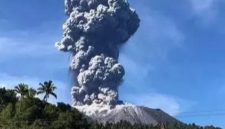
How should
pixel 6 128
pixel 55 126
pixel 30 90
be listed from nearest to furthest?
pixel 6 128, pixel 55 126, pixel 30 90

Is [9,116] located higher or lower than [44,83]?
lower

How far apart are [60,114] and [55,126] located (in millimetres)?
8283

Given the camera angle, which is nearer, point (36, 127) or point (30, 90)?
point (36, 127)

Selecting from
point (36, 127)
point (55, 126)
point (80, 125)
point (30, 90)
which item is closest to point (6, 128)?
point (36, 127)

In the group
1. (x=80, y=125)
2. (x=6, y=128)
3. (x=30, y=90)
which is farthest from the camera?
(x=30, y=90)

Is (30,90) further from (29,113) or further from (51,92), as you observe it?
(29,113)

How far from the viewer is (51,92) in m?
196

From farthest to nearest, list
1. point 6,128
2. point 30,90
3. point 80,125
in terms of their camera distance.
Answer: point 30,90 < point 80,125 < point 6,128

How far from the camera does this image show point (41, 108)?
170500 mm

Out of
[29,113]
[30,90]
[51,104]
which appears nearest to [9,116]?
[29,113]

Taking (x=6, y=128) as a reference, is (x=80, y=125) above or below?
above

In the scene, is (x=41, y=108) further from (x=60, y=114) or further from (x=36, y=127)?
(x=36, y=127)

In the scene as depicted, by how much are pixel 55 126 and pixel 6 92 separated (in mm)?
39548

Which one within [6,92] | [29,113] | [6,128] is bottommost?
[6,128]
